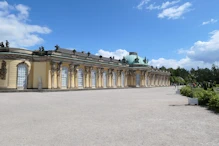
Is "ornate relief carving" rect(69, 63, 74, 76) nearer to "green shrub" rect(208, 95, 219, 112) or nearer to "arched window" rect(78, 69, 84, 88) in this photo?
"arched window" rect(78, 69, 84, 88)

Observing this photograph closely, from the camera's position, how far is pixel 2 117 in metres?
10.9

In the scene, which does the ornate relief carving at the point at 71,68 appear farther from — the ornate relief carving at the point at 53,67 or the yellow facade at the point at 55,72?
the ornate relief carving at the point at 53,67

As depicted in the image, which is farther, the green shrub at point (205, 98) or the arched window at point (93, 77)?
the arched window at point (93, 77)

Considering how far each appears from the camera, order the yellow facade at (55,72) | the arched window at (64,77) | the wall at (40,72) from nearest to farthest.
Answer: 1. the yellow facade at (55,72)
2. the wall at (40,72)
3. the arched window at (64,77)

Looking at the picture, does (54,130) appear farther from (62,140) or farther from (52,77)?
(52,77)

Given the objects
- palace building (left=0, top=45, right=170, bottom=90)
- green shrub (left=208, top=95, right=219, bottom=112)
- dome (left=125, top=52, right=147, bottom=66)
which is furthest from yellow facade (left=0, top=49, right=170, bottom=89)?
green shrub (left=208, top=95, right=219, bottom=112)

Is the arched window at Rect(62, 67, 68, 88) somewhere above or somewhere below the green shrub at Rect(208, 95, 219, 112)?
above

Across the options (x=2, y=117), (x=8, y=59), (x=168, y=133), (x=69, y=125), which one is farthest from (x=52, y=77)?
(x=168, y=133)

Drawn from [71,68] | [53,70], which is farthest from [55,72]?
[71,68]

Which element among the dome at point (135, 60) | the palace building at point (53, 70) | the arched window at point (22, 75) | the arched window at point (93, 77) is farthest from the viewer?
the dome at point (135, 60)

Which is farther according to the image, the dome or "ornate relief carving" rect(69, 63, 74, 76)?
the dome

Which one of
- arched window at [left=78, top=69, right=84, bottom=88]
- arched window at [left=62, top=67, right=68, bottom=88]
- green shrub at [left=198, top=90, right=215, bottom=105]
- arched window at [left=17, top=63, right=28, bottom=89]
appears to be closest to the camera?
green shrub at [left=198, top=90, right=215, bottom=105]

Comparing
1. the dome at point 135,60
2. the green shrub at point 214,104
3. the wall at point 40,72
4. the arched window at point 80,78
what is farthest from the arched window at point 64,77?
the green shrub at point 214,104

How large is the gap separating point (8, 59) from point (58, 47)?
35.3 ft
